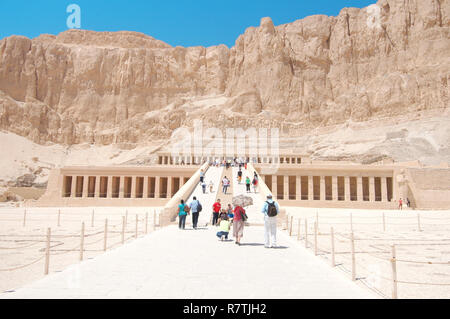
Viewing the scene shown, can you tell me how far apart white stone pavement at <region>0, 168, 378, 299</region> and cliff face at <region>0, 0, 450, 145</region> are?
64.2 m

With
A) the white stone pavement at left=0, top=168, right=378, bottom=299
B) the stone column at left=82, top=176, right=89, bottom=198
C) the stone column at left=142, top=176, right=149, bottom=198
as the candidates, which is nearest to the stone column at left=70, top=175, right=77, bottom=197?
the stone column at left=82, top=176, right=89, bottom=198

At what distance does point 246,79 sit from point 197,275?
80.6 meters

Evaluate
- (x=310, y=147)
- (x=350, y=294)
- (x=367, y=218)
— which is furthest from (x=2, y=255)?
(x=310, y=147)

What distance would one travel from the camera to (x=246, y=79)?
83.9 metres

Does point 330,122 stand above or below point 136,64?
below

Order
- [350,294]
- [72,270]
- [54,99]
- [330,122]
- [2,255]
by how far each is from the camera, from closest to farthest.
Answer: [350,294] < [72,270] < [2,255] < [330,122] < [54,99]

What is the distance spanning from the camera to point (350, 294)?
5.63 meters

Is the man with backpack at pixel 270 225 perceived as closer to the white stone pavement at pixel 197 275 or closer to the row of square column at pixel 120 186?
the white stone pavement at pixel 197 275

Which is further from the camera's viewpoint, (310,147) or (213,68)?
(213,68)

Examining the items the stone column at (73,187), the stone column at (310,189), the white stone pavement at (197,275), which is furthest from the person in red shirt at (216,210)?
the stone column at (73,187)

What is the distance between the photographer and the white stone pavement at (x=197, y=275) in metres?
5.51

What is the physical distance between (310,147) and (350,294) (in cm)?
5609

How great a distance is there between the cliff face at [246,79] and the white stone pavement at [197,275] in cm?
6424
